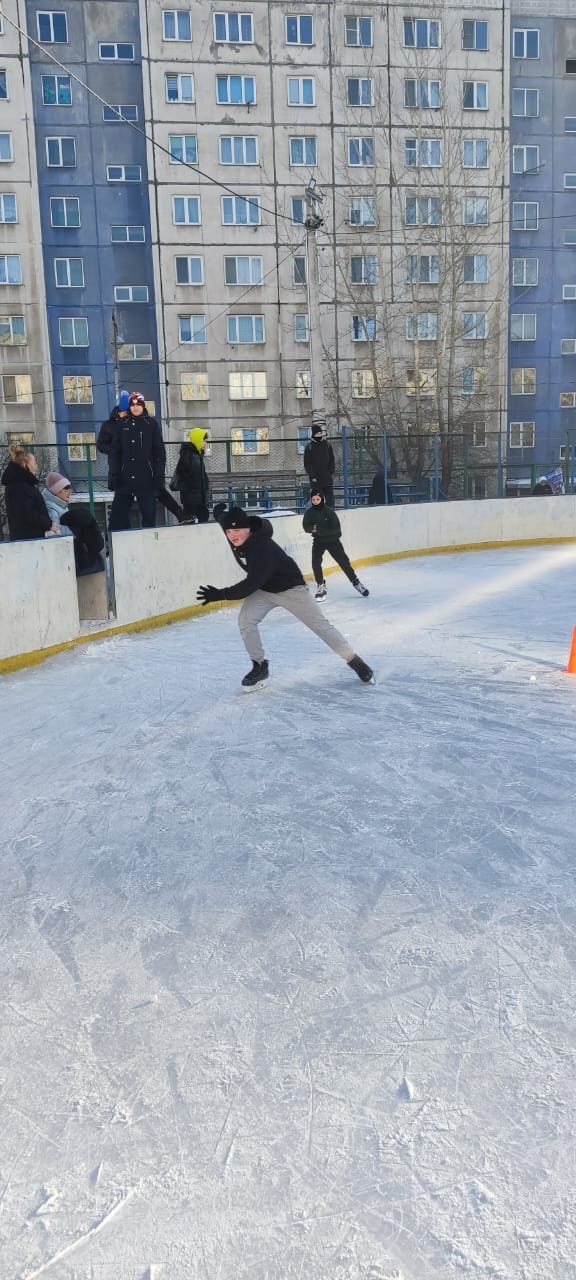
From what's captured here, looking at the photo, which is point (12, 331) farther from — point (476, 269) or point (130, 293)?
point (476, 269)

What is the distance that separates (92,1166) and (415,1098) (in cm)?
65

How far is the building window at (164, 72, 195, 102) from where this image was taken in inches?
1044

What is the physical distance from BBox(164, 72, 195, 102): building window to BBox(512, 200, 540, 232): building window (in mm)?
10679

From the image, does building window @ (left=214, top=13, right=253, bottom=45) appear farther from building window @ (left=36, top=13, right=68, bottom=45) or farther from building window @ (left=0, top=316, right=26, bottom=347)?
building window @ (left=0, top=316, right=26, bottom=347)

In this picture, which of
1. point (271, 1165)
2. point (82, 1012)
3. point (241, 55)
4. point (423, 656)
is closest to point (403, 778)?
point (82, 1012)

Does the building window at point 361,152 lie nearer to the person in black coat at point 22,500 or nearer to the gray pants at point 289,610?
the person in black coat at point 22,500

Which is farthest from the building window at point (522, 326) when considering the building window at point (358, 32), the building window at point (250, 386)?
the building window at point (358, 32)

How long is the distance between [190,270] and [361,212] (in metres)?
5.58

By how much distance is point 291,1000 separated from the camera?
2.19 m

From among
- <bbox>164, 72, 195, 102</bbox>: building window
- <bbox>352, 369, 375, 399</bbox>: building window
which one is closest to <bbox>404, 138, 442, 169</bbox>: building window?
<bbox>352, 369, 375, 399</bbox>: building window

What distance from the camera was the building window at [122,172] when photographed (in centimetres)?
2712

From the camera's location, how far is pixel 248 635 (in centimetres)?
546

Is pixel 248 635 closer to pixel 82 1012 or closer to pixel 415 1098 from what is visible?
pixel 82 1012

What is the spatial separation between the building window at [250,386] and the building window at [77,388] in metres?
4.43
